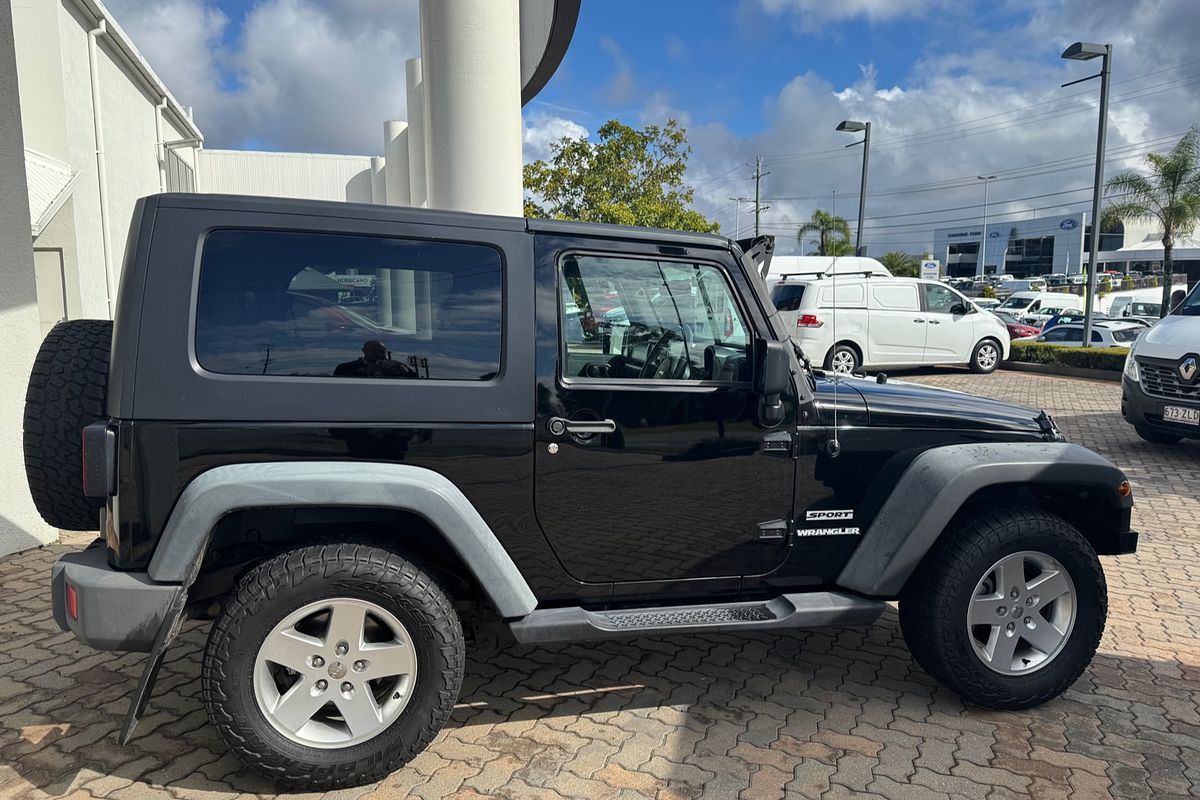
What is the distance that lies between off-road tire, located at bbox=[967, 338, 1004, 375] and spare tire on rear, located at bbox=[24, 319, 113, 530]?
52.6 ft

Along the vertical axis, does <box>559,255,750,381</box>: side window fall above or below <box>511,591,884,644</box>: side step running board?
above

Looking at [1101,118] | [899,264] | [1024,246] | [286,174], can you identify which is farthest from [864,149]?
[1024,246]

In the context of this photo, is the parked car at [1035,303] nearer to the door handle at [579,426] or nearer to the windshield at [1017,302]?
the windshield at [1017,302]

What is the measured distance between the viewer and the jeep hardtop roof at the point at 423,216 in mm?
2801

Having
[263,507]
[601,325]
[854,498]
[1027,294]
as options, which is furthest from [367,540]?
[1027,294]

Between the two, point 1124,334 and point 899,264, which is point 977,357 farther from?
point 899,264

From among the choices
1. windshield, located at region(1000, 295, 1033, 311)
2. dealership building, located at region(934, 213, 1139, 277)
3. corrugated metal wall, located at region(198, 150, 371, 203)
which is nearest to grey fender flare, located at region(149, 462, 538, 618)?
corrugated metal wall, located at region(198, 150, 371, 203)

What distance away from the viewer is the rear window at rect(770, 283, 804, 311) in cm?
1420

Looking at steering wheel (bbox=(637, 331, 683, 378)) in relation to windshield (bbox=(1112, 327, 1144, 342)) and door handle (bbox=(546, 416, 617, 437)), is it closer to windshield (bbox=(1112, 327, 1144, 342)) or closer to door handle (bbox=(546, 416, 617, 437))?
door handle (bbox=(546, 416, 617, 437))

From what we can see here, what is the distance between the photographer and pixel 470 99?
619cm

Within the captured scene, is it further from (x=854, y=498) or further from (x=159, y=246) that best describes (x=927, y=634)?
(x=159, y=246)

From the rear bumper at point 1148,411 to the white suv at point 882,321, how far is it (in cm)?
528

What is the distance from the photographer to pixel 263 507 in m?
2.77

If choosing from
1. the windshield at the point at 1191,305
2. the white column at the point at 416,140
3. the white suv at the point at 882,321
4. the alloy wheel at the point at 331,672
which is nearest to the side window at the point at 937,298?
Result: the white suv at the point at 882,321
